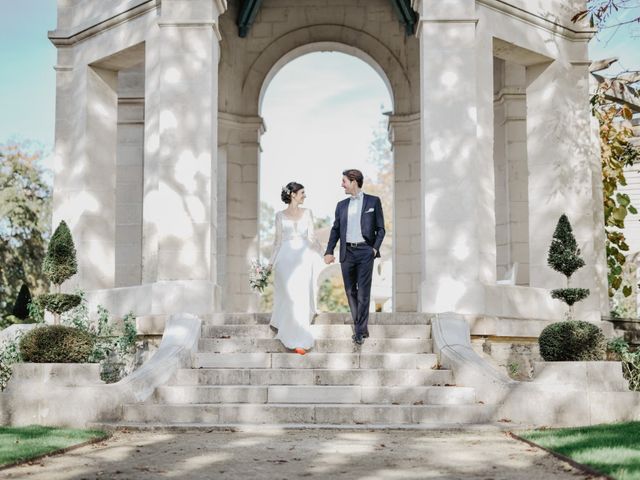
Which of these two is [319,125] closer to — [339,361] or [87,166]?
[87,166]

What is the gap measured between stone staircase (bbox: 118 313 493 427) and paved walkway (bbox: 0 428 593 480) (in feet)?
1.68

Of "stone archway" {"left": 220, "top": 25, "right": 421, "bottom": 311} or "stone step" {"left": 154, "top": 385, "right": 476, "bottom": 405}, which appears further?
"stone archway" {"left": 220, "top": 25, "right": 421, "bottom": 311}

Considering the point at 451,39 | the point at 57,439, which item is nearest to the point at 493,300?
the point at 451,39

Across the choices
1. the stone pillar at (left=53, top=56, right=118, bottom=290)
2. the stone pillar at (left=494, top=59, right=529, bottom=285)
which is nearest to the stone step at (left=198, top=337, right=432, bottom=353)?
the stone pillar at (left=53, top=56, right=118, bottom=290)

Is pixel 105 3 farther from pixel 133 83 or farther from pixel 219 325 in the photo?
pixel 219 325

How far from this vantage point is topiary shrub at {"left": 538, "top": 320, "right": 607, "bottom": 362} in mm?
9531

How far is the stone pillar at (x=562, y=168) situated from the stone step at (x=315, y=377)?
4.51m

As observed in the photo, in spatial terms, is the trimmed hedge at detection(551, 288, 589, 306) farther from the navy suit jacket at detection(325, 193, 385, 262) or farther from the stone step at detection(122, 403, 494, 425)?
the navy suit jacket at detection(325, 193, 385, 262)

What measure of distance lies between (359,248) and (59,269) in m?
3.53

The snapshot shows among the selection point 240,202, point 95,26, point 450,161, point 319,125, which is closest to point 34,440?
point 450,161

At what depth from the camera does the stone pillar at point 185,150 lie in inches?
492

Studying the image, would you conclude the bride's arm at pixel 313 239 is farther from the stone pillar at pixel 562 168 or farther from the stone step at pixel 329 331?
the stone pillar at pixel 562 168

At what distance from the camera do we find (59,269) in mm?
10609

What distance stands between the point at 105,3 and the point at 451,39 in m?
5.71
